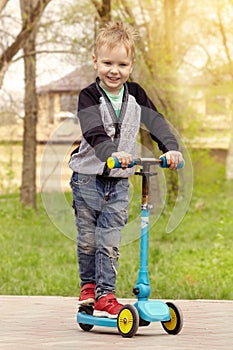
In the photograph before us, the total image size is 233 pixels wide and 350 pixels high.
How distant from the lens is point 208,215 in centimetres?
1852

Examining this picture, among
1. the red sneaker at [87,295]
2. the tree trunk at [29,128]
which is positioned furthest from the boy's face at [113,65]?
the tree trunk at [29,128]

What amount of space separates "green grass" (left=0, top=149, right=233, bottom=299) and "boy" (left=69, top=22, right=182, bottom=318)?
1.64 ft

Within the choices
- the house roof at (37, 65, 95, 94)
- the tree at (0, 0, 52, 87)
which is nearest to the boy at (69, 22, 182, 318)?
the tree at (0, 0, 52, 87)

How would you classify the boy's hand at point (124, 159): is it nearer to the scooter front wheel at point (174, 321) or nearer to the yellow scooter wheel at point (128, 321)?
the yellow scooter wheel at point (128, 321)

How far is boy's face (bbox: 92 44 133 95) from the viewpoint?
471 centimetres

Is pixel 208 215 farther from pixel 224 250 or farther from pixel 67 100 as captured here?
pixel 224 250

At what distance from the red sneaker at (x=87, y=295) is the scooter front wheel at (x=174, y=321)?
17.5 inches

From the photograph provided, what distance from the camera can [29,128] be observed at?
19.3 metres

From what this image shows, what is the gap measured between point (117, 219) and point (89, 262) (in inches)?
12.7

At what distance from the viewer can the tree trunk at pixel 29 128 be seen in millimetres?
18812

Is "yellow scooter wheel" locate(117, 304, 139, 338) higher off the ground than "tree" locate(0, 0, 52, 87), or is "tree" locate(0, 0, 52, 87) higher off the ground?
"tree" locate(0, 0, 52, 87)

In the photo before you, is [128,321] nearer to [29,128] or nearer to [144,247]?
[144,247]

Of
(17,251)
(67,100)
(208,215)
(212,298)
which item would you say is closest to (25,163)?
(67,100)

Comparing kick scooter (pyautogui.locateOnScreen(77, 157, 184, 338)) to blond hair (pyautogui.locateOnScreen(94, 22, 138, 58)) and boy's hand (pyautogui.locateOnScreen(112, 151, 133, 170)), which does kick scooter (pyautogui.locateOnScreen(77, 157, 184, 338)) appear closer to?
boy's hand (pyautogui.locateOnScreen(112, 151, 133, 170))
